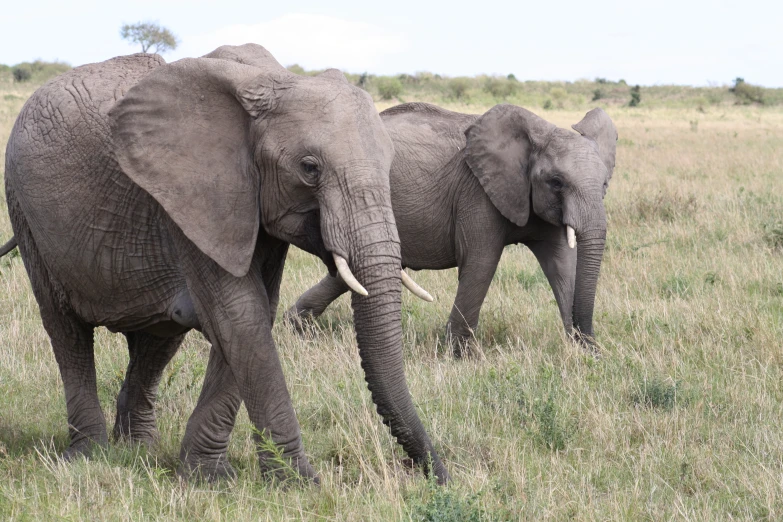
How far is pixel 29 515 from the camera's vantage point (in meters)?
3.75

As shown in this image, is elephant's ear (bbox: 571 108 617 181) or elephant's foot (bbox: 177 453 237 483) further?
elephant's ear (bbox: 571 108 617 181)

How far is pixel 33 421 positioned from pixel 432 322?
3.38 metres

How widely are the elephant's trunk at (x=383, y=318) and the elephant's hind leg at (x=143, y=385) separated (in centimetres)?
175

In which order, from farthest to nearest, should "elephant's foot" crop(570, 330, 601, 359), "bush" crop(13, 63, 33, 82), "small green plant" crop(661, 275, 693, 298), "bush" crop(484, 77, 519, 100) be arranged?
1. "bush" crop(484, 77, 519, 100)
2. "bush" crop(13, 63, 33, 82)
3. "small green plant" crop(661, 275, 693, 298)
4. "elephant's foot" crop(570, 330, 601, 359)

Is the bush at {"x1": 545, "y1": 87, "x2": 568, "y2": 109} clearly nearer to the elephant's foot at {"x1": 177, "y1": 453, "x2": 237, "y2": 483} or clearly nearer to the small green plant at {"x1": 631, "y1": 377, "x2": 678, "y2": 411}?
the small green plant at {"x1": 631, "y1": 377, "x2": 678, "y2": 411}

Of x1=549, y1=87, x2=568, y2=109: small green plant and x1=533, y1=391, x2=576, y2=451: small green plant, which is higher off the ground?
x1=533, y1=391, x2=576, y2=451: small green plant

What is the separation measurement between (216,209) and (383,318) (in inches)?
31.1

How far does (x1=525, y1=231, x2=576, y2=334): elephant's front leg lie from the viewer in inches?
281

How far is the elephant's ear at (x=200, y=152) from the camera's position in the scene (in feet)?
12.2

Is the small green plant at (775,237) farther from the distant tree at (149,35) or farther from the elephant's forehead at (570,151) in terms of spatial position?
the distant tree at (149,35)

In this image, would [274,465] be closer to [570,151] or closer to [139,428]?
[139,428]

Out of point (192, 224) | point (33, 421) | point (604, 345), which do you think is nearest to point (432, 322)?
point (604, 345)

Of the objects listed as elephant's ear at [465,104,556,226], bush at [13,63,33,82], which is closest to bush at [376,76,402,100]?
bush at [13,63,33,82]

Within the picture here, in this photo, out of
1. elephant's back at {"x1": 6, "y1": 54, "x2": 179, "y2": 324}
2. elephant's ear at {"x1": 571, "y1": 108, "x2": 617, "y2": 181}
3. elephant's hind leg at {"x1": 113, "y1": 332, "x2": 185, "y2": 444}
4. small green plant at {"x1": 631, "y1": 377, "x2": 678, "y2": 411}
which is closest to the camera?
elephant's back at {"x1": 6, "y1": 54, "x2": 179, "y2": 324}
